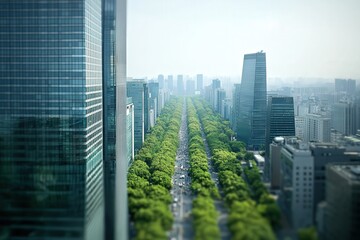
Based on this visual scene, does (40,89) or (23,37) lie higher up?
(23,37)

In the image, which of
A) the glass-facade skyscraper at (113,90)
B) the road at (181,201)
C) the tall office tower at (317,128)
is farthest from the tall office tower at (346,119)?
the glass-facade skyscraper at (113,90)

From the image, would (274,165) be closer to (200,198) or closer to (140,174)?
(200,198)

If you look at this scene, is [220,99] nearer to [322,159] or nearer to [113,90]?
[113,90]

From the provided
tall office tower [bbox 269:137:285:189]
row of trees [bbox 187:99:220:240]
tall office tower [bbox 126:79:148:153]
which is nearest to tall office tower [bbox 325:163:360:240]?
tall office tower [bbox 269:137:285:189]

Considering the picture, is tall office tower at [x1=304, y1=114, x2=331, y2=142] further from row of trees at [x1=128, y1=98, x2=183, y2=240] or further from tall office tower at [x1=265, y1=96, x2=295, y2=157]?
row of trees at [x1=128, y1=98, x2=183, y2=240]

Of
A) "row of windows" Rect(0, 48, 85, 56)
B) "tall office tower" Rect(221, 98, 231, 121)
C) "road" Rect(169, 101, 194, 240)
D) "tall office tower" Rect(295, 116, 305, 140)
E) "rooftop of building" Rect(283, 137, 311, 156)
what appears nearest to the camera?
"road" Rect(169, 101, 194, 240)

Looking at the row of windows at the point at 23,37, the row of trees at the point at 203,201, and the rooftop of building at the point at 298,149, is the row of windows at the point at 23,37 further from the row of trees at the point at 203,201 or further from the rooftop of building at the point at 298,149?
the rooftop of building at the point at 298,149

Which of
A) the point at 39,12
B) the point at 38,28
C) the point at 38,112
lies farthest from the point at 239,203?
the point at 39,12
